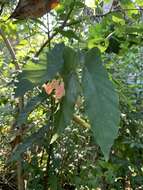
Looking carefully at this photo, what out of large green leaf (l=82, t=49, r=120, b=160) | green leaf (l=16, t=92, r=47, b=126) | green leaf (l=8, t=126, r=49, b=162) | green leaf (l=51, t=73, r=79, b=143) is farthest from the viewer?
green leaf (l=8, t=126, r=49, b=162)

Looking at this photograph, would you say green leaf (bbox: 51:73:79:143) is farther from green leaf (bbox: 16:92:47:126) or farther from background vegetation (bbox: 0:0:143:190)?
green leaf (bbox: 16:92:47:126)

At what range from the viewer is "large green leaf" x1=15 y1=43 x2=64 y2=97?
2.71 ft

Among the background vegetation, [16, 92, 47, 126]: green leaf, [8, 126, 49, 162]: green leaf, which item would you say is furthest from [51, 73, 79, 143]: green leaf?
[8, 126, 49, 162]: green leaf

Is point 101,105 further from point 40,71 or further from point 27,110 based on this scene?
point 27,110

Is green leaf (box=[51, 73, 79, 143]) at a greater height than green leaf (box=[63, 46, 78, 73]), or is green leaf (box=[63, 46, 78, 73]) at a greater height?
green leaf (box=[63, 46, 78, 73])

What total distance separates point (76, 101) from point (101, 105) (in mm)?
89

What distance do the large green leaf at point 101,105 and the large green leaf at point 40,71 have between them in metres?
0.07

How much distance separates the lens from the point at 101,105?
73 cm

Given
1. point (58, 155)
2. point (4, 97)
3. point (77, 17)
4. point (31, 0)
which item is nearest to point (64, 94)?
point (31, 0)

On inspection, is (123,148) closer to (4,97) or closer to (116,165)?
(116,165)

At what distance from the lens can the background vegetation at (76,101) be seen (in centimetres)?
80

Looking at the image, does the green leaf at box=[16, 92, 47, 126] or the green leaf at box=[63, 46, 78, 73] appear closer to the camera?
the green leaf at box=[63, 46, 78, 73]

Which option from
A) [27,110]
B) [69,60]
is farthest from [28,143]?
[69,60]

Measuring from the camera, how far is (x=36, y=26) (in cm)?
193
